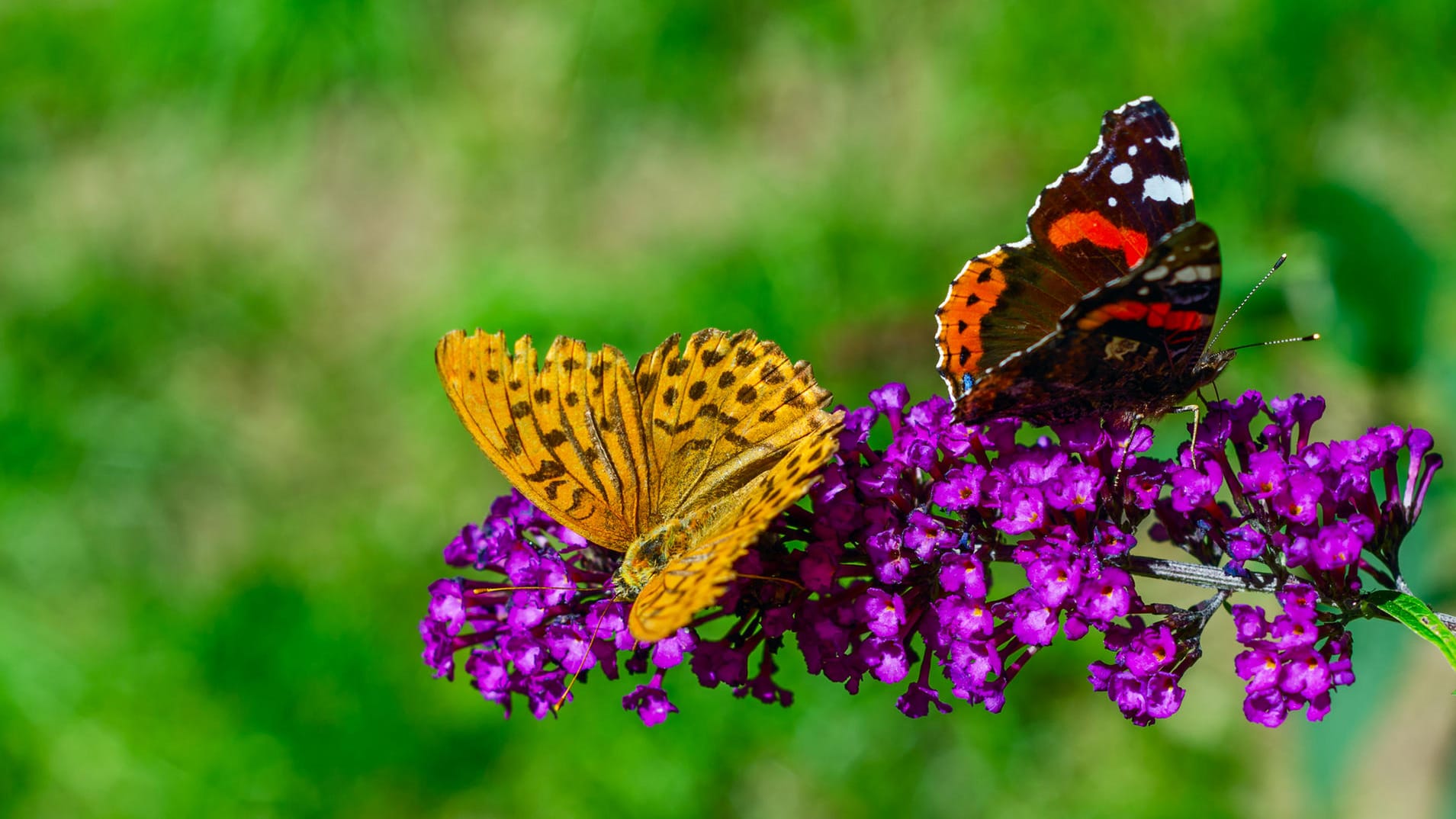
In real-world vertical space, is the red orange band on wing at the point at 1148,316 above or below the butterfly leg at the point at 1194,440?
above

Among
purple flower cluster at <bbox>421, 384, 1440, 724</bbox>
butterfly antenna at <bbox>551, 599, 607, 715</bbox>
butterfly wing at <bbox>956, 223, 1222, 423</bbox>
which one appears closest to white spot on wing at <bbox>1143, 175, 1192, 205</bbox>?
butterfly wing at <bbox>956, 223, 1222, 423</bbox>

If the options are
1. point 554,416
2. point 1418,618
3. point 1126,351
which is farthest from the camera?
point 554,416

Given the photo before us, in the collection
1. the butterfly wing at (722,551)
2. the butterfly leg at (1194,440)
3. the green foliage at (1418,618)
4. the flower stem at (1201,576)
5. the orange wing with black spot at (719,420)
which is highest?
the orange wing with black spot at (719,420)

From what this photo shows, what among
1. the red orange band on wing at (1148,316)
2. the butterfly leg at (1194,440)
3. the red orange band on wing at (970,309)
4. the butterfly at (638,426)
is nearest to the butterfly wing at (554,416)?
the butterfly at (638,426)

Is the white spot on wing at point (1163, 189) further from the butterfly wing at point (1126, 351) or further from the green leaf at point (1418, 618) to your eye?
the green leaf at point (1418, 618)

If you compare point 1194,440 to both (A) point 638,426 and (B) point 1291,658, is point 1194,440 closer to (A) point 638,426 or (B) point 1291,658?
(B) point 1291,658

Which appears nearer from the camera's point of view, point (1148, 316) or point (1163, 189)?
point (1148, 316)

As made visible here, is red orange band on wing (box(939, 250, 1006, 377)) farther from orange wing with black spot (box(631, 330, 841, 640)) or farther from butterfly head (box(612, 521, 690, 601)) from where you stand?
butterfly head (box(612, 521, 690, 601))

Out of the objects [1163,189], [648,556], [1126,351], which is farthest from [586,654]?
[1163,189]
